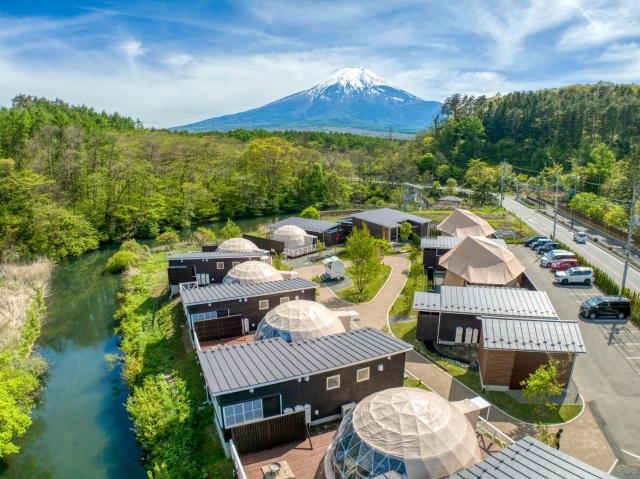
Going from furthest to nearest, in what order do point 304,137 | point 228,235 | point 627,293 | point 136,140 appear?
point 304,137
point 136,140
point 228,235
point 627,293

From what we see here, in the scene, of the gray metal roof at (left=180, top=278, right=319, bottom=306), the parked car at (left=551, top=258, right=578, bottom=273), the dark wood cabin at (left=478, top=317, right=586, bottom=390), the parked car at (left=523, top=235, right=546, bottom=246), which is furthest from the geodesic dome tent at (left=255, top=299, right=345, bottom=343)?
the parked car at (left=523, top=235, right=546, bottom=246)

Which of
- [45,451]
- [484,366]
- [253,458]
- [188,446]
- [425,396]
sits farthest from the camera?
[484,366]

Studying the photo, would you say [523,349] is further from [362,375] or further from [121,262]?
[121,262]

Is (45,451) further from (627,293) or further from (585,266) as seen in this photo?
(585,266)

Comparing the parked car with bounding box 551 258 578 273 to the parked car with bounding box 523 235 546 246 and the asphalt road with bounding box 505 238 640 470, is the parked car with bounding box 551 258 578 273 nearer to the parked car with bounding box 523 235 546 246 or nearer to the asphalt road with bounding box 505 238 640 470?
the asphalt road with bounding box 505 238 640 470

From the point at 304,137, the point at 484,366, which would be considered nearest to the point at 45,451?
the point at 484,366

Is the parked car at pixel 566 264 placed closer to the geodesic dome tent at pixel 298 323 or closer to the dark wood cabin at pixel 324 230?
the dark wood cabin at pixel 324 230

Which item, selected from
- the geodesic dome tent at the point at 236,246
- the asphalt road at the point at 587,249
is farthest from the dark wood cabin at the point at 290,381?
the asphalt road at the point at 587,249
